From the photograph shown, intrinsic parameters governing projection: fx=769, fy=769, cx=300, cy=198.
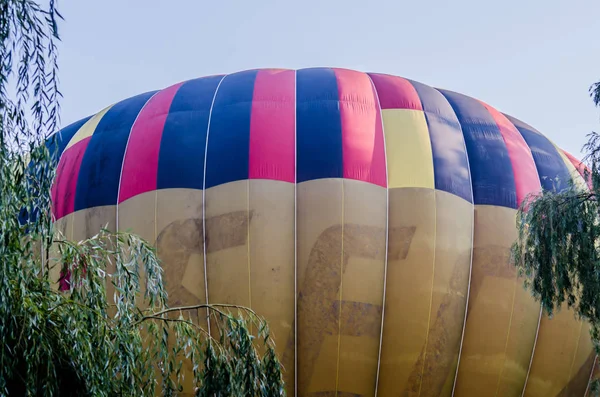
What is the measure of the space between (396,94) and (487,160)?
4.38ft

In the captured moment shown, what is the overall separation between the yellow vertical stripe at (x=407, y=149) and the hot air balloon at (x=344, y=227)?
2 centimetres

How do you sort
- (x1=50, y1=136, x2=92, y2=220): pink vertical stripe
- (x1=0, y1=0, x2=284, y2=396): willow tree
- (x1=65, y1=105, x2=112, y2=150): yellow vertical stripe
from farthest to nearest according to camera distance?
(x1=65, y1=105, x2=112, y2=150): yellow vertical stripe
(x1=50, y1=136, x2=92, y2=220): pink vertical stripe
(x1=0, y1=0, x2=284, y2=396): willow tree

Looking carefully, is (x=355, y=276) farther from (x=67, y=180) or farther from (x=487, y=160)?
(x=67, y=180)

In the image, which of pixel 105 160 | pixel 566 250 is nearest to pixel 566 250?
pixel 566 250

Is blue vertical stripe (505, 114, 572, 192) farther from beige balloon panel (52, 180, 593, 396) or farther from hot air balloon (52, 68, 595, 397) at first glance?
beige balloon panel (52, 180, 593, 396)

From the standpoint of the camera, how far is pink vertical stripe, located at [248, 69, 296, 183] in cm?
821

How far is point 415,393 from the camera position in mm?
8086

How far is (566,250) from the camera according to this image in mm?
7598

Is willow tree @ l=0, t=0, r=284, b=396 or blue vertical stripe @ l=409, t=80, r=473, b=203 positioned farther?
blue vertical stripe @ l=409, t=80, r=473, b=203

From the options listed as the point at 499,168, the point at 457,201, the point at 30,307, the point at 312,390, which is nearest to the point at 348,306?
the point at 312,390

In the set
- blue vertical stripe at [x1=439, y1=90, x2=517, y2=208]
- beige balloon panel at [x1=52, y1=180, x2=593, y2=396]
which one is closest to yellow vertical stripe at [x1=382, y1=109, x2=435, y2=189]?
beige balloon panel at [x1=52, y1=180, x2=593, y2=396]

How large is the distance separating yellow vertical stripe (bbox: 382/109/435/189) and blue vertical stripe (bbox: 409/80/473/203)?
8cm

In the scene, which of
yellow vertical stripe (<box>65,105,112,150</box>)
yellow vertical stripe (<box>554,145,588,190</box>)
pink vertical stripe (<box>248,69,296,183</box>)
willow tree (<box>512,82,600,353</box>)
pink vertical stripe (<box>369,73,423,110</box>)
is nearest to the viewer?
willow tree (<box>512,82,600,353</box>)

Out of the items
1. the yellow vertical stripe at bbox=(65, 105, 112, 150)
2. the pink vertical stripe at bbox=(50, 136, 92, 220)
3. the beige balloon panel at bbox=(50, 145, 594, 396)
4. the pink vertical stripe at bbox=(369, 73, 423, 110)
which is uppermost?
the pink vertical stripe at bbox=(369, 73, 423, 110)
